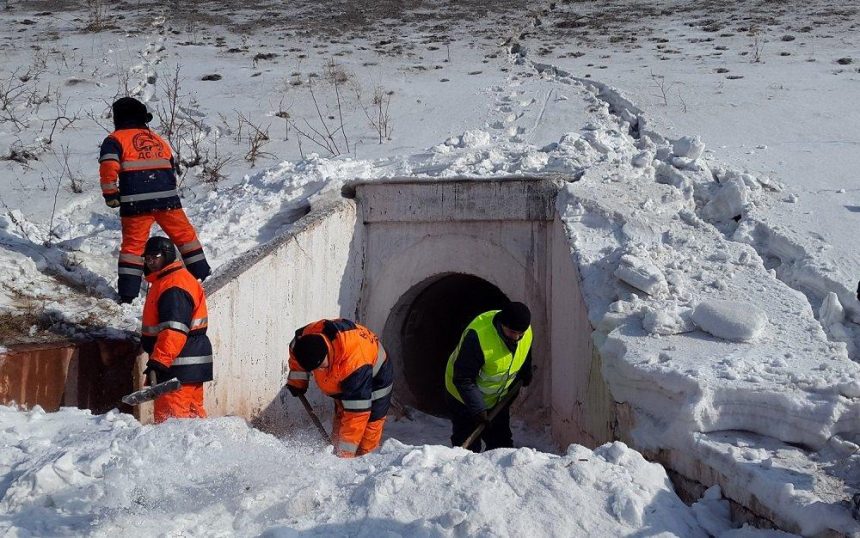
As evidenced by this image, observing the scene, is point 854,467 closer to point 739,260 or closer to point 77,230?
point 739,260

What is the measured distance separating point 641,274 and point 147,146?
3.75 metres

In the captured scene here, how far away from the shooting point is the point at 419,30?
57.1ft

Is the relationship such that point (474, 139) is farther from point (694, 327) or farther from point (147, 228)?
point (694, 327)

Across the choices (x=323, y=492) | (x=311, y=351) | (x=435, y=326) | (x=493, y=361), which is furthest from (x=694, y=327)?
(x=435, y=326)

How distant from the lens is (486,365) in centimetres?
573

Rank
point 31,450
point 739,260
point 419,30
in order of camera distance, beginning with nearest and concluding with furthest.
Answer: point 31,450
point 739,260
point 419,30

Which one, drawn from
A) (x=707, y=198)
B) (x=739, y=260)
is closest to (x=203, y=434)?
(x=739, y=260)

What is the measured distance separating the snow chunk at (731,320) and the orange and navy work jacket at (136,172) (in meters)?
3.96

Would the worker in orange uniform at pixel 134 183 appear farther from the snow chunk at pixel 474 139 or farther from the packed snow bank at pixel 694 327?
the snow chunk at pixel 474 139

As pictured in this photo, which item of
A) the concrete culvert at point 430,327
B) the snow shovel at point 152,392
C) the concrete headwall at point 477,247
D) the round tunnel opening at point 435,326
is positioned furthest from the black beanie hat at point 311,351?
the round tunnel opening at point 435,326

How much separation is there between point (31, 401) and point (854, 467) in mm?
4679

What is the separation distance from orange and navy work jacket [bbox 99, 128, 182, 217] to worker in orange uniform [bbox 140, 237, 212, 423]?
985mm

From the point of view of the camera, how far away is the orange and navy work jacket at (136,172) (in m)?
6.00

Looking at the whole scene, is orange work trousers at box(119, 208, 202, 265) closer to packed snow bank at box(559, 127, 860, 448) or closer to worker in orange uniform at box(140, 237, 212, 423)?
worker in orange uniform at box(140, 237, 212, 423)
